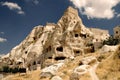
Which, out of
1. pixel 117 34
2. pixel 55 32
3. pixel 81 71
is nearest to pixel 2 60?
pixel 55 32

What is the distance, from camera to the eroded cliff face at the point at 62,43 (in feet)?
251

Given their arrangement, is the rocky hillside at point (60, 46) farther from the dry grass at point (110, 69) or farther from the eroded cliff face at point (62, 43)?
the dry grass at point (110, 69)

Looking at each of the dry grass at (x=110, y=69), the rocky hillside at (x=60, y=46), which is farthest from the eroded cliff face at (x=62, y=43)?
the dry grass at (x=110, y=69)

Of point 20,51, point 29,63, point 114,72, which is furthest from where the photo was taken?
point 20,51

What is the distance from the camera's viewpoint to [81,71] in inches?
1427

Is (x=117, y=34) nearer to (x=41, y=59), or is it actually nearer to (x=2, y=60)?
(x=41, y=59)

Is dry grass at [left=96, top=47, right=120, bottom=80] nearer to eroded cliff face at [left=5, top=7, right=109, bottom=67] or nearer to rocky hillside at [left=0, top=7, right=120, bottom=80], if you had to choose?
rocky hillside at [left=0, top=7, right=120, bottom=80]

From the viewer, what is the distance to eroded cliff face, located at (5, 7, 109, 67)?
76.4 metres

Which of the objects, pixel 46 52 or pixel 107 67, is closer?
pixel 107 67

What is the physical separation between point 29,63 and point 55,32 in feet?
44.7

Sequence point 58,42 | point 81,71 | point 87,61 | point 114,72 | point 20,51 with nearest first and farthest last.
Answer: point 114,72, point 81,71, point 87,61, point 58,42, point 20,51

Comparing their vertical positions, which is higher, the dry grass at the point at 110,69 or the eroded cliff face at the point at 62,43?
the eroded cliff face at the point at 62,43

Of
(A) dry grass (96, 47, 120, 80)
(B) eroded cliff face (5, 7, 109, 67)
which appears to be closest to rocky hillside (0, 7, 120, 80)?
(B) eroded cliff face (5, 7, 109, 67)

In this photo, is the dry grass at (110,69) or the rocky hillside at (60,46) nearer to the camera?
the dry grass at (110,69)
